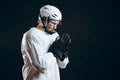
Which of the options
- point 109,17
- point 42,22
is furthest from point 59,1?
point 42,22

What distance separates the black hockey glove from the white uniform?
1.3 inches

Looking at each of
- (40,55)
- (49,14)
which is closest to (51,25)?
(49,14)

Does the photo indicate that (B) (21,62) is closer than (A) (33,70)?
No

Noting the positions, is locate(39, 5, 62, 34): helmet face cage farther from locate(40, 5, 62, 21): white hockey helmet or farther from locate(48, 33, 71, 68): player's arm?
locate(48, 33, 71, 68): player's arm

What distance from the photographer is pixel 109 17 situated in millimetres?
3727

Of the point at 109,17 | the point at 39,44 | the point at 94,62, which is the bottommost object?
the point at 94,62

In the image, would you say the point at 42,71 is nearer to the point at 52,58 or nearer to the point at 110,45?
the point at 52,58

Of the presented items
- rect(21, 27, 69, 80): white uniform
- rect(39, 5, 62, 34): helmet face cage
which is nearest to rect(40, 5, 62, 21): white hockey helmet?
rect(39, 5, 62, 34): helmet face cage

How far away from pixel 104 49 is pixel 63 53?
1251mm

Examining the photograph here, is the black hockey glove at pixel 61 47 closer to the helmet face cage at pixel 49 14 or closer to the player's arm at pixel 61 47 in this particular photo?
Result: the player's arm at pixel 61 47

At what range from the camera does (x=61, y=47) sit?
8.21 ft

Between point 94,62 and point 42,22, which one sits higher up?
point 42,22

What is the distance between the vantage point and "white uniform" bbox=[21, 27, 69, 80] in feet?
7.92

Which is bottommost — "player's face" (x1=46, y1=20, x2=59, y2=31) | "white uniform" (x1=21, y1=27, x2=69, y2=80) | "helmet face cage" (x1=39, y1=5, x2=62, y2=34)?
"white uniform" (x1=21, y1=27, x2=69, y2=80)
